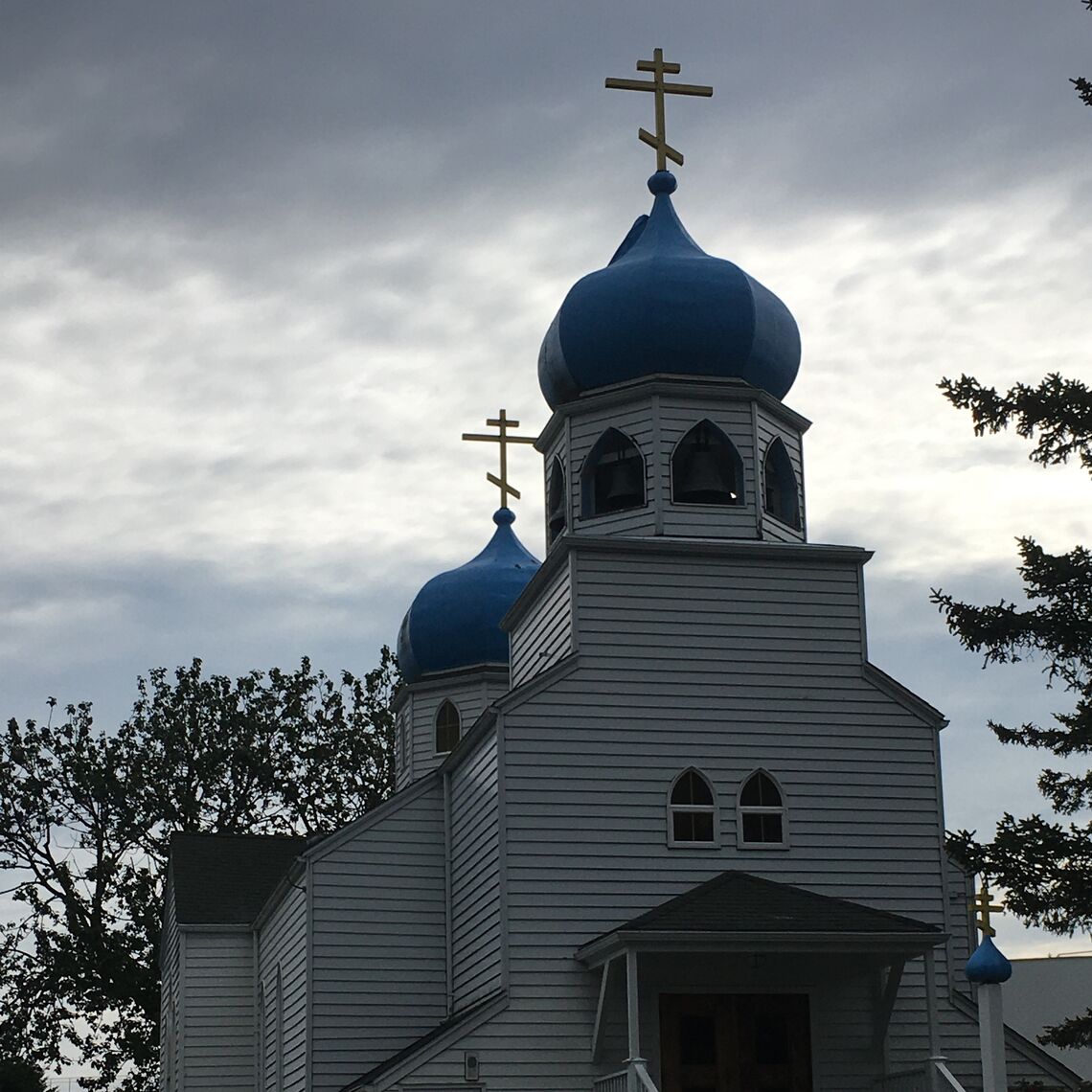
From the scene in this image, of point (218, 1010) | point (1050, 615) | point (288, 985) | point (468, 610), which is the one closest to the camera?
point (1050, 615)

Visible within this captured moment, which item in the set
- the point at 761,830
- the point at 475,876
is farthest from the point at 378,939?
the point at 761,830

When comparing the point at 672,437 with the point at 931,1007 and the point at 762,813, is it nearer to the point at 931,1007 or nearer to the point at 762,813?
the point at 762,813

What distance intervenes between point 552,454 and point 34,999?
23.6m

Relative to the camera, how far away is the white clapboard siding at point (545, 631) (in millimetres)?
21422

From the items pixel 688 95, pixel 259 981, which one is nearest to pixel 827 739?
pixel 688 95

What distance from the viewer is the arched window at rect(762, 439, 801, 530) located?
2253cm

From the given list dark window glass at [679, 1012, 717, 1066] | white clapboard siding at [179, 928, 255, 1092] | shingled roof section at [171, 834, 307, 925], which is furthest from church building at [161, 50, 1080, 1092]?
shingled roof section at [171, 834, 307, 925]

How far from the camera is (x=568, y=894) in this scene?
65.7 feet

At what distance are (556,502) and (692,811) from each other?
4.76 m

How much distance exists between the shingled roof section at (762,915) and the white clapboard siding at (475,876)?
6.07 feet

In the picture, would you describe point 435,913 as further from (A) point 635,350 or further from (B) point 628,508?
(A) point 635,350

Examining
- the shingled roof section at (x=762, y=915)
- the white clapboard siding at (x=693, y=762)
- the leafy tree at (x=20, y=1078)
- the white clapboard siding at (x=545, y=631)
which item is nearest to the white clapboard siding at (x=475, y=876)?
the white clapboard siding at (x=693, y=762)

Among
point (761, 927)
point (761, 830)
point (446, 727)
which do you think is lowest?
point (761, 927)

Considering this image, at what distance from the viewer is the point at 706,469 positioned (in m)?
22.0
